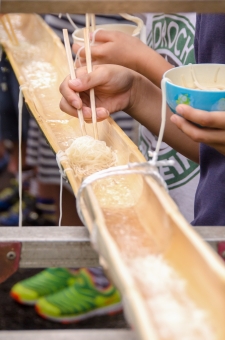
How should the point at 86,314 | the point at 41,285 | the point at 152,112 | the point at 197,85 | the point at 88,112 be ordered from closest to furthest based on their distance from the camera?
1. the point at 197,85
2. the point at 88,112
3. the point at 152,112
4. the point at 86,314
5. the point at 41,285

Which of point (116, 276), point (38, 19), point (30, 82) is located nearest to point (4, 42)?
point (38, 19)

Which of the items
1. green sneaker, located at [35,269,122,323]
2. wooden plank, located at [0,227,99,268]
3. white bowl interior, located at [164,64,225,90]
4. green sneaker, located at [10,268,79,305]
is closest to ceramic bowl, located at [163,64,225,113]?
white bowl interior, located at [164,64,225,90]

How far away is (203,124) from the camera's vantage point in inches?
40.3

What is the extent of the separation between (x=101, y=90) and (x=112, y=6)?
576mm

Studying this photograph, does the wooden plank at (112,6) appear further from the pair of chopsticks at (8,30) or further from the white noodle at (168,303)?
the pair of chopsticks at (8,30)

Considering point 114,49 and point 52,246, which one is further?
point 114,49

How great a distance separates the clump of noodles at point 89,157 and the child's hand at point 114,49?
0.60m

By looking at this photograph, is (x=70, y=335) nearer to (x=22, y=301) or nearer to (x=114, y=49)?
(x=114, y=49)

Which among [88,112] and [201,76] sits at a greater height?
[201,76]

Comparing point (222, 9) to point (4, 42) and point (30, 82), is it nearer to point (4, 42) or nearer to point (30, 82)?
point (30, 82)

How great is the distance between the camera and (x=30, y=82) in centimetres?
191

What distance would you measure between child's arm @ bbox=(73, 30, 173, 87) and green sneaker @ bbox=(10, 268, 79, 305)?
1.35m

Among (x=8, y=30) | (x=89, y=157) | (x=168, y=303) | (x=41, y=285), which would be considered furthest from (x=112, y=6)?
(x=41, y=285)

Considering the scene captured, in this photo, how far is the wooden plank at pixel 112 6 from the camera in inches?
35.7
